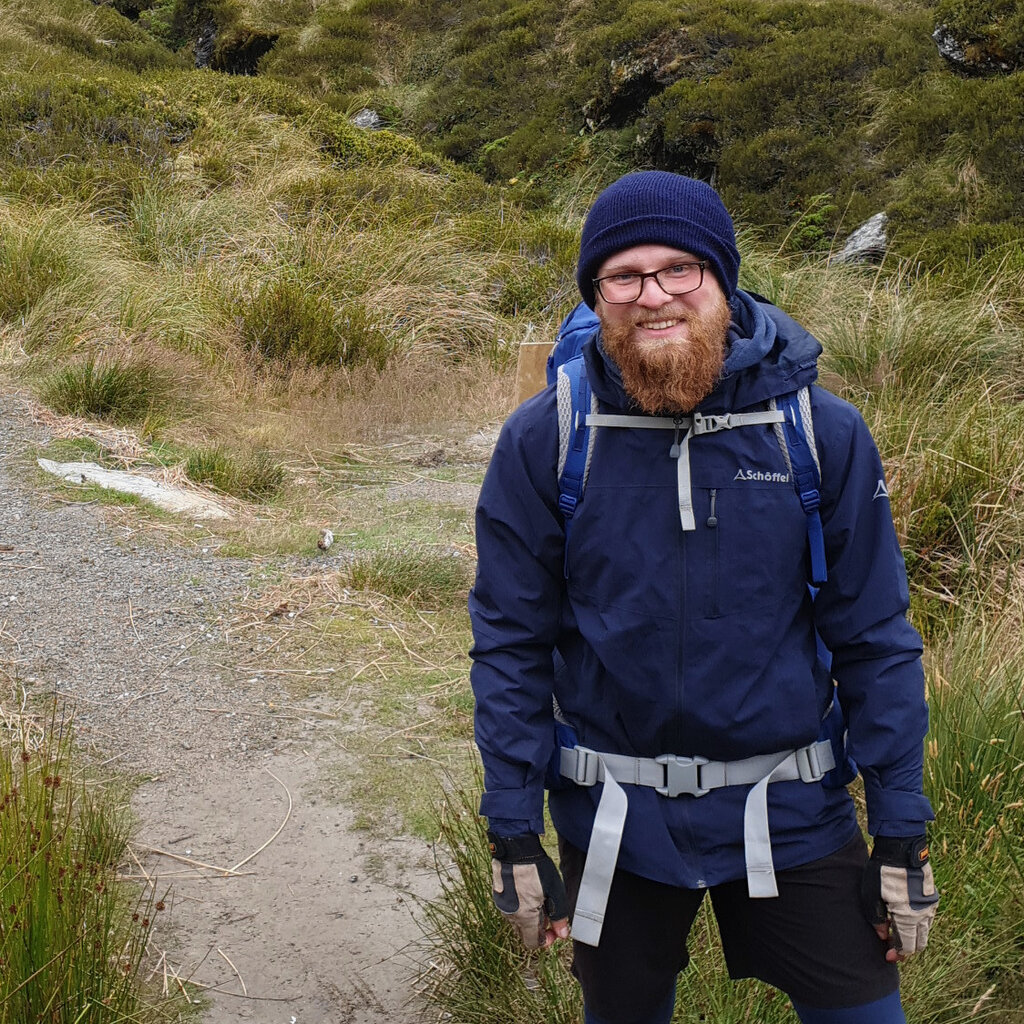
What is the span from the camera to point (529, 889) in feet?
6.10

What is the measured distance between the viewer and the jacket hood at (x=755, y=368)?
1.77 m

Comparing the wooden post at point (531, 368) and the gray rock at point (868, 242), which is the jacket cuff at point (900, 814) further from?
the gray rock at point (868, 242)

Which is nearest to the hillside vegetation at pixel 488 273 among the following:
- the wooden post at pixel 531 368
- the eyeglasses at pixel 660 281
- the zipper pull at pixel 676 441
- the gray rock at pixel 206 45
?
the wooden post at pixel 531 368

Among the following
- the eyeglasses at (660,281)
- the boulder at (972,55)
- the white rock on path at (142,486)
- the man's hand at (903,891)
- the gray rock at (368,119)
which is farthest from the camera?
the gray rock at (368,119)

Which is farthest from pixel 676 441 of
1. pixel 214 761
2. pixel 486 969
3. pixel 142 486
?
pixel 142 486

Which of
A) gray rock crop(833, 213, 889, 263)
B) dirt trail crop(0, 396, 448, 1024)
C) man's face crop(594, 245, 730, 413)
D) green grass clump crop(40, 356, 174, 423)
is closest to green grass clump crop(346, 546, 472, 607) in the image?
dirt trail crop(0, 396, 448, 1024)

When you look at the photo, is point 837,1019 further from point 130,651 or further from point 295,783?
point 130,651

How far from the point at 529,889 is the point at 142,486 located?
4840 mm

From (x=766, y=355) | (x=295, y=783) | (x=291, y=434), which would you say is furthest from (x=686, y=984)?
(x=291, y=434)

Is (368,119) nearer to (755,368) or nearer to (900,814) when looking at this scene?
(755,368)

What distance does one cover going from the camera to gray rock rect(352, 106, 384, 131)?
1886 cm

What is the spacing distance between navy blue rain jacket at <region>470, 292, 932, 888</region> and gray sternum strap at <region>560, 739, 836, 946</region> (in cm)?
2

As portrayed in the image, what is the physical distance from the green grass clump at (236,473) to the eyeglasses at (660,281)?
15.6 feet

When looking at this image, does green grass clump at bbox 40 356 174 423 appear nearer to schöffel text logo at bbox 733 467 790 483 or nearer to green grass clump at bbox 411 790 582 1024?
green grass clump at bbox 411 790 582 1024
